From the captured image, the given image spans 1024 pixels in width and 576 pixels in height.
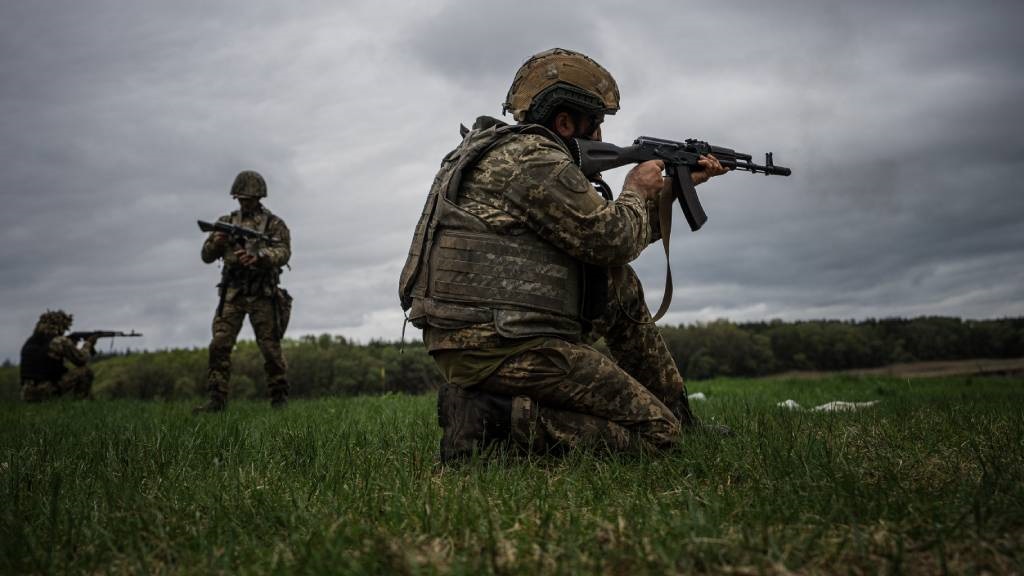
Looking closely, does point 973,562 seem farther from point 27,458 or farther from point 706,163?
point 27,458

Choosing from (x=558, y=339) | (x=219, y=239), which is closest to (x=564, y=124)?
(x=558, y=339)

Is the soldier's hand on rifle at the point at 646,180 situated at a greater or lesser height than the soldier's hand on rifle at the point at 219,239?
lesser

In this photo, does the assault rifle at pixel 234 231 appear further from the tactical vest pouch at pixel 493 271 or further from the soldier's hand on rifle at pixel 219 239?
the tactical vest pouch at pixel 493 271

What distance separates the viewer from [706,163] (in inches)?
219

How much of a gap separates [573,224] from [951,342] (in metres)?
31.9

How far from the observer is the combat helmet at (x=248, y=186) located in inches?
418

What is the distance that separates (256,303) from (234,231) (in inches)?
41.6

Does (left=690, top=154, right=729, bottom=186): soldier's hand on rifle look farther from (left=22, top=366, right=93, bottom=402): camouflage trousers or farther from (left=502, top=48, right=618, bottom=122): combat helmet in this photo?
(left=22, top=366, right=93, bottom=402): camouflage trousers

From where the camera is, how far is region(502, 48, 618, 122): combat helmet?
179 inches

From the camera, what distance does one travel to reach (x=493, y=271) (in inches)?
161

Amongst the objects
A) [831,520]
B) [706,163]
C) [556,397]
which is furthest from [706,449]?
[706,163]

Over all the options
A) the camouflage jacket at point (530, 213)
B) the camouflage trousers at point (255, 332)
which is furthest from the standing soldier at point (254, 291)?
the camouflage jacket at point (530, 213)

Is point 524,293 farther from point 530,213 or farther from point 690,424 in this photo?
point 690,424

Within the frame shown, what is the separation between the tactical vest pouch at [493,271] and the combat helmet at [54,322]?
14916 millimetres
